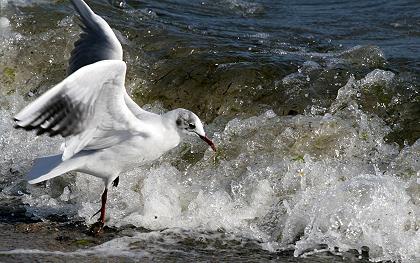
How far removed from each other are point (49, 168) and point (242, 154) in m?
1.75

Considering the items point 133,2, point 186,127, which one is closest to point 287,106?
point 186,127

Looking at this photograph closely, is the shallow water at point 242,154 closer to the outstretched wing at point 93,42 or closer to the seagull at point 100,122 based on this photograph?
the seagull at point 100,122

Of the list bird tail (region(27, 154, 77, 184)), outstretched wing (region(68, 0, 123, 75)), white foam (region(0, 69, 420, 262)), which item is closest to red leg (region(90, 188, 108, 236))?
white foam (region(0, 69, 420, 262))

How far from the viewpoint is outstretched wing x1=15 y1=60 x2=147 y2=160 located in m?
6.09

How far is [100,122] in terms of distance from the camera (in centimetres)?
686

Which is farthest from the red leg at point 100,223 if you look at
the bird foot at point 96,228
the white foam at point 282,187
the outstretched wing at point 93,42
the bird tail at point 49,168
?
the outstretched wing at point 93,42

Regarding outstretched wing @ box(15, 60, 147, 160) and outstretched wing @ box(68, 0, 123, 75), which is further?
outstretched wing @ box(68, 0, 123, 75)

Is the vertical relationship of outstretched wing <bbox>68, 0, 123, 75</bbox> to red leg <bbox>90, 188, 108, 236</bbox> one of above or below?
above

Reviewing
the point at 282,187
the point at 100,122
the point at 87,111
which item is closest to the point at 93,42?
the point at 100,122

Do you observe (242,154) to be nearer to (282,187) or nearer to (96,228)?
(282,187)

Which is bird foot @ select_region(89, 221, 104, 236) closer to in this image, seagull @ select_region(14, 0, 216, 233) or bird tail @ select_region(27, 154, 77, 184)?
seagull @ select_region(14, 0, 216, 233)

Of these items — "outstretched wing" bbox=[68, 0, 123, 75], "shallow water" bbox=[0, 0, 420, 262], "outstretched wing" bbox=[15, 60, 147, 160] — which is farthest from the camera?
"outstretched wing" bbox=[68, 0, 123, 75]

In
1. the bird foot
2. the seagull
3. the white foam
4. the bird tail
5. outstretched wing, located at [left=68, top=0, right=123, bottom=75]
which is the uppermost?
outstretched wing, located at [left=68, top=0, right=123, bottom=75]

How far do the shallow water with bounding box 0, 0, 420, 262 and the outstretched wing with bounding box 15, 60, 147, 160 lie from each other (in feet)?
2.34
